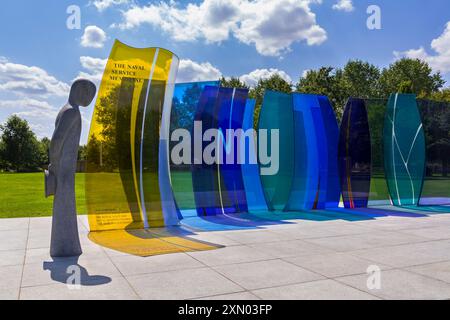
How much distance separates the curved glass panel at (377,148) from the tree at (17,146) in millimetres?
51077

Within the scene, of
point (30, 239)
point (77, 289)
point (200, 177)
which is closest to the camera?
point (77, 289)

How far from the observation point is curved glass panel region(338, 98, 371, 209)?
40.1 feet

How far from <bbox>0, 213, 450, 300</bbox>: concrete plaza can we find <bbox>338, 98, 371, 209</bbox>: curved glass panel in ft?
11.7

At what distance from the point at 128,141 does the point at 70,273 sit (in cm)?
391

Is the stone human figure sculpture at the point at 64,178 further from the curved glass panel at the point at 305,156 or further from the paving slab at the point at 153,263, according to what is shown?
the curved glass panel at the point at 305,156

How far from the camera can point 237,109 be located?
441 inches

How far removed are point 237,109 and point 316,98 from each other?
8.77 ft


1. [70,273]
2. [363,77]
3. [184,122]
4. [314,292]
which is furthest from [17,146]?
[314,292]

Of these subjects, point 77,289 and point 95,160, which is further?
point 95,160

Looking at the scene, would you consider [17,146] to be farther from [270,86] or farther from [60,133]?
[60,133]

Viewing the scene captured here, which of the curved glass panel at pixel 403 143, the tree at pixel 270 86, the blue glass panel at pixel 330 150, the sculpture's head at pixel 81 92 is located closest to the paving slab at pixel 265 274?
the sculpture's head at pixel 81 92

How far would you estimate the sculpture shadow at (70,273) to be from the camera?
16.9ft
